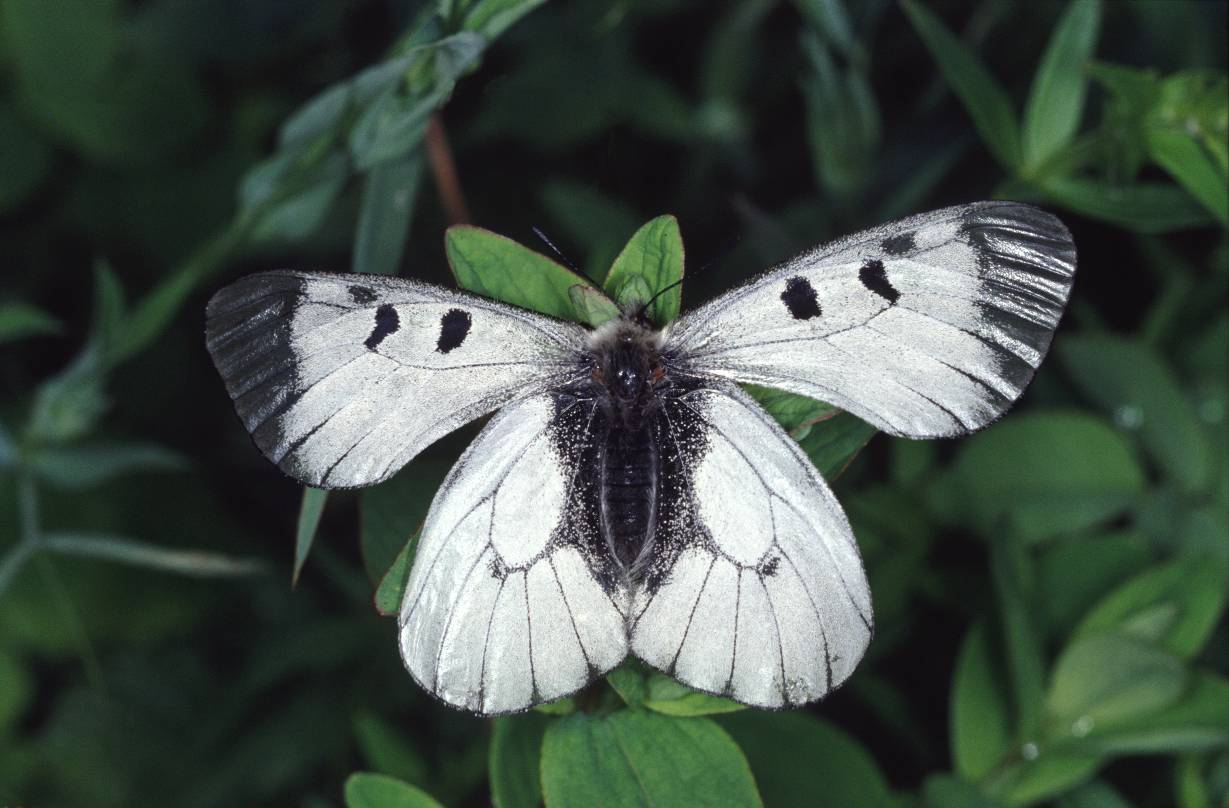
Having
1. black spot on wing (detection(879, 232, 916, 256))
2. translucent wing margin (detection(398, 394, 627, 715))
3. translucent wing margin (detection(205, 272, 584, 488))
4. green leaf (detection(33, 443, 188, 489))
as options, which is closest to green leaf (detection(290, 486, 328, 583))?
translucent wing margin (detection(205, 272, 584, 488))

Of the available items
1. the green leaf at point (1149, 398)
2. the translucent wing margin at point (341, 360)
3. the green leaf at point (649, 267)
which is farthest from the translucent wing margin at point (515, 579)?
the green leaf at point (1149, 398)

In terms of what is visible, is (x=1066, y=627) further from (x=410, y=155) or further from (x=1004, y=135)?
(x=410, y=155)

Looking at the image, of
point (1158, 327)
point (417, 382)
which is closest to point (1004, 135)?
point (1158, 327)

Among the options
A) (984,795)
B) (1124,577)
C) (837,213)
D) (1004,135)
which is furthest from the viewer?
(837,213)

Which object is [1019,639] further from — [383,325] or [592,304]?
[383,325]

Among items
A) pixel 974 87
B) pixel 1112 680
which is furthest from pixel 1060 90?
pixel 1112 680
